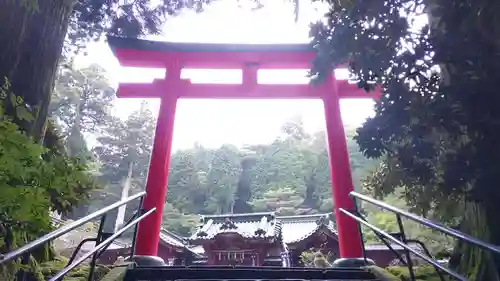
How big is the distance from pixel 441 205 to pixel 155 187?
11.7 ft

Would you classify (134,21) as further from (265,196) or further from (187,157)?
(187,157)

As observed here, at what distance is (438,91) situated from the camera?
228cm

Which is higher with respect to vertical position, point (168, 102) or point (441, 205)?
point (168, 102)

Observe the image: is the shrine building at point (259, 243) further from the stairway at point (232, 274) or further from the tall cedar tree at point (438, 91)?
the tall cedar tree at point (438, 91)

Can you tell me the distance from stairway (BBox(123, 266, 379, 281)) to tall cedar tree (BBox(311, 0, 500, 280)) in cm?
104

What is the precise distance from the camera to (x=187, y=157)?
29109 millimetres

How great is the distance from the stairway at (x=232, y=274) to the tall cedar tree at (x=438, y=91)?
3.42 feet

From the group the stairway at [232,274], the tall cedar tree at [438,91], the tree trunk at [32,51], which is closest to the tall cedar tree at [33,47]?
the tree trunk at [32,51]

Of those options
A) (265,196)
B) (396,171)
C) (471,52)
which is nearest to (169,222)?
(265,196)

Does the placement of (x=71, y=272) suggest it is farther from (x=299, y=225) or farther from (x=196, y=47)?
(x=299, y=225)

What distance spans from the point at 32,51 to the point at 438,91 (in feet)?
9.03

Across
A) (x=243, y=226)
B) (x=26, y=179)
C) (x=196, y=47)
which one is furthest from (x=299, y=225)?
(x=26, y=179)

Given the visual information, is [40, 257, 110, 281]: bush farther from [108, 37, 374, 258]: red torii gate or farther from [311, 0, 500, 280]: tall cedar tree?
[311, 0, 500, 280]: tall cedar tree

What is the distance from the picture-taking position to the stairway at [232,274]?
310cm
